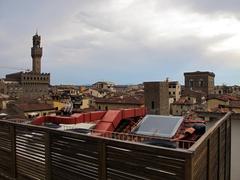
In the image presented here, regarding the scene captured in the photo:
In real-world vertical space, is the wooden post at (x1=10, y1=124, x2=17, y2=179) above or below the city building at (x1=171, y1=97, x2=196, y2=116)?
above

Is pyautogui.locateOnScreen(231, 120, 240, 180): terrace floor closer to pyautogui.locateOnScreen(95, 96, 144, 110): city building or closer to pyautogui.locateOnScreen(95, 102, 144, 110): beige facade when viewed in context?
pyautogui.locateOnScreen(95, 96, 144, 110): city building

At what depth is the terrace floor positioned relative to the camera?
27.1 ft

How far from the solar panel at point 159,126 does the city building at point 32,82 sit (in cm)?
8660

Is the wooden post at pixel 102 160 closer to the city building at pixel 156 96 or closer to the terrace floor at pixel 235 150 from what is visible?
the terrace floor at pixel 235 150

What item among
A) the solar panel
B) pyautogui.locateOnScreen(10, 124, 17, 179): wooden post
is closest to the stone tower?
the solar panel

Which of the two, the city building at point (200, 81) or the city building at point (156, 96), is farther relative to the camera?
the city building at point (200, 81)

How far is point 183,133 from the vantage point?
7574 millimetres

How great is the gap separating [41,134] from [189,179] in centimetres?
253

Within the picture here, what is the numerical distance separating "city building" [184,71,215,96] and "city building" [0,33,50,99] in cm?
4145

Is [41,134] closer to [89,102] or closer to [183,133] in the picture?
[183,133]

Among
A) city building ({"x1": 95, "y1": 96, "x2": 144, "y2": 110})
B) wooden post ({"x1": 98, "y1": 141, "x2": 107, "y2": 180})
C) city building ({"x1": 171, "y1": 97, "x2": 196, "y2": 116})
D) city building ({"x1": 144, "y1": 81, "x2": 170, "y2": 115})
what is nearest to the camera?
wooden post ({"x1": 98, "y1": 141, "x2": 107, "y2": 180})

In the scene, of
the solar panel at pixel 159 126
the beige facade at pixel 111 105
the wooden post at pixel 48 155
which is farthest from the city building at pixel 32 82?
the wooden post at pixel 48 155

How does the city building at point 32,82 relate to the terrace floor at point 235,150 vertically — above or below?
above

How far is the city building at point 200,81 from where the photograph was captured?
287 ft
